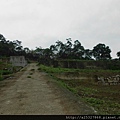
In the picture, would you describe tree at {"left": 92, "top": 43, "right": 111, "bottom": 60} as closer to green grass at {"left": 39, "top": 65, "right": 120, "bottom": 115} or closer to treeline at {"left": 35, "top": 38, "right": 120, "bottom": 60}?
treeline at {"left": 35, "top": 38, "right": 120, "bottom": 60}

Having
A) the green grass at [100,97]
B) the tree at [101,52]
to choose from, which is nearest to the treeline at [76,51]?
the tree at [101,52]

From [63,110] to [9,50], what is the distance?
58.6 m

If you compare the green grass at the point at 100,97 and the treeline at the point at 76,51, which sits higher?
the treeline at the point at 76,51

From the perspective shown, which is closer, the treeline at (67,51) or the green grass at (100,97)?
the green grass at (100,97)

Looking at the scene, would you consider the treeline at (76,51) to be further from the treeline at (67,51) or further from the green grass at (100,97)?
the green grass at (100,97)

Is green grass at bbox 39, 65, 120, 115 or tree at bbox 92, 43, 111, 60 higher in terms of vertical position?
tree at bbox 92, 43, 111, 60

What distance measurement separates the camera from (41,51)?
75.8 metres

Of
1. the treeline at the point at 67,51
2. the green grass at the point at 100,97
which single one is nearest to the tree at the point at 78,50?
the treeline at the point at 67,51

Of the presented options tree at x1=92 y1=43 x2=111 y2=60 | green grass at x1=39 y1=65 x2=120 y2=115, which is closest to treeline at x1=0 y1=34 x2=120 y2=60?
tree at x1=92 y1=43 x2=111 y2=60

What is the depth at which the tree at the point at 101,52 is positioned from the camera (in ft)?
229

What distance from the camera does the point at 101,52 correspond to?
70.3 m

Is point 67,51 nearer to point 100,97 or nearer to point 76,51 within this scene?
point 76,51

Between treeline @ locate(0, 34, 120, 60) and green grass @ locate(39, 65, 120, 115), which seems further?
treeline @ locate(0, 34, 120, 60)

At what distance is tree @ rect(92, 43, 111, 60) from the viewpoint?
229 ft
